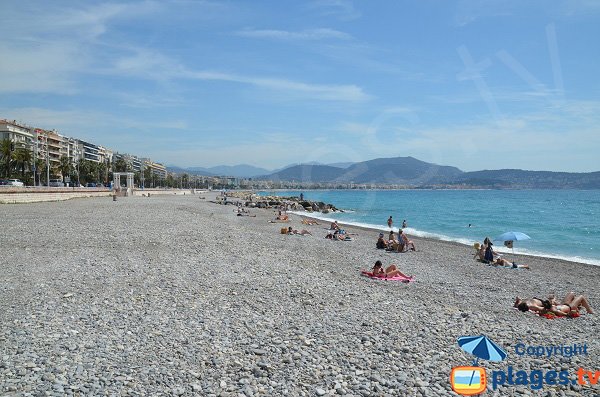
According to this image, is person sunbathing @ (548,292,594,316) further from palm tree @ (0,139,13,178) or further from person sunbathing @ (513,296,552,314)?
palm tree @ (0,139,13,178)

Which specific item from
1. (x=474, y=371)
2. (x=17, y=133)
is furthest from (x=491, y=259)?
(x=17, y=133)

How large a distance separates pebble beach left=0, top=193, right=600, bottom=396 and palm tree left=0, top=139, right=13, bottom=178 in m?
63.2

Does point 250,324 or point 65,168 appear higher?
point 65,168

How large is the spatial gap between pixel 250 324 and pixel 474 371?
3.62 meters

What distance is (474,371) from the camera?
6.26 meters

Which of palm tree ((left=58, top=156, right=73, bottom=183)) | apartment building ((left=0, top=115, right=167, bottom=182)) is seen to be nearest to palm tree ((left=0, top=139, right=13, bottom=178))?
apartment building ((left=0, top=115, right=167, bottom=182))

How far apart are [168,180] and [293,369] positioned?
629ft

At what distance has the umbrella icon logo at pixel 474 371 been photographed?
574cm

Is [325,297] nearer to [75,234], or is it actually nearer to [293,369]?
[293,369]

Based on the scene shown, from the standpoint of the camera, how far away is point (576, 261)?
803 inches

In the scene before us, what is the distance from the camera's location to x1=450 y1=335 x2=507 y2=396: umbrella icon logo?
18.8ft

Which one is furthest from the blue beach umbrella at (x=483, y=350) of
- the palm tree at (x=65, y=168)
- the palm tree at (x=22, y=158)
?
the palm tree at (x=65, y=168)

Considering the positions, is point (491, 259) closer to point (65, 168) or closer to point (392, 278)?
point (392, 278)

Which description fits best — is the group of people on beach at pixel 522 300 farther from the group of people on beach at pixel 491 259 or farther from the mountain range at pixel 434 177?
the mountain range at pixel 434 177
